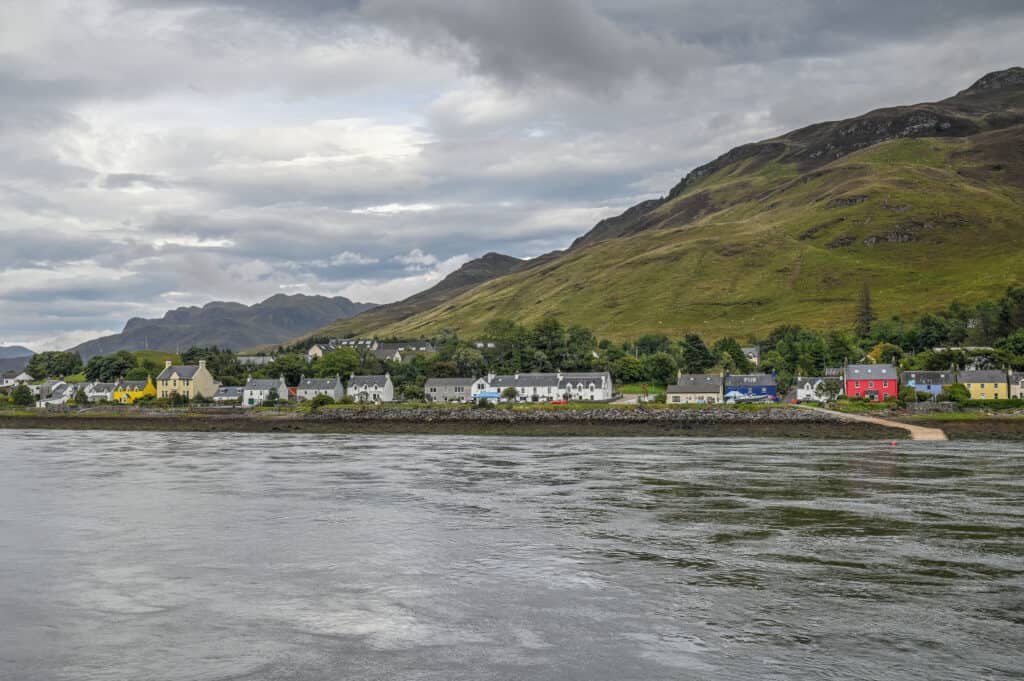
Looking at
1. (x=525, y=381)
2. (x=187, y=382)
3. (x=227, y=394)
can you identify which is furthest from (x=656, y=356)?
(x=187, y=382)

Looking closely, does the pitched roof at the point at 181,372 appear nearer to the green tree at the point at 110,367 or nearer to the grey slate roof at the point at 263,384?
the grey slate roof at the point at 263,384

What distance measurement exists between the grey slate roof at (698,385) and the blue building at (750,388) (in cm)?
317

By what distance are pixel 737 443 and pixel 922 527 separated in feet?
128

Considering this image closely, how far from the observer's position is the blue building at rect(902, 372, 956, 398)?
10812 centimetres

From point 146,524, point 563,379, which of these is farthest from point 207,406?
point 146,524

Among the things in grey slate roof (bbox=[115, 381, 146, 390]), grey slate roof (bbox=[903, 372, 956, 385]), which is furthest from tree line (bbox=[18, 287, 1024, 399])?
grey slate roof (bbox=[903, 372, 956, 385])

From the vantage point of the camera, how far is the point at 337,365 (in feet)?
490

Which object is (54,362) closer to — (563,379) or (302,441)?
(563,379)

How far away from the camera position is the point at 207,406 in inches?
4980

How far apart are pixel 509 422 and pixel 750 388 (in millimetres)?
45164

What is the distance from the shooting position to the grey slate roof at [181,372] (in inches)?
5723

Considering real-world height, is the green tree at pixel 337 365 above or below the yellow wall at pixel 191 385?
above

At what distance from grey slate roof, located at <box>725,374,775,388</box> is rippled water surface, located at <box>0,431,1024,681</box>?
233ft

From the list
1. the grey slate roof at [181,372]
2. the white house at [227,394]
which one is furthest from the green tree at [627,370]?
the grey slate roof at [181,372]
